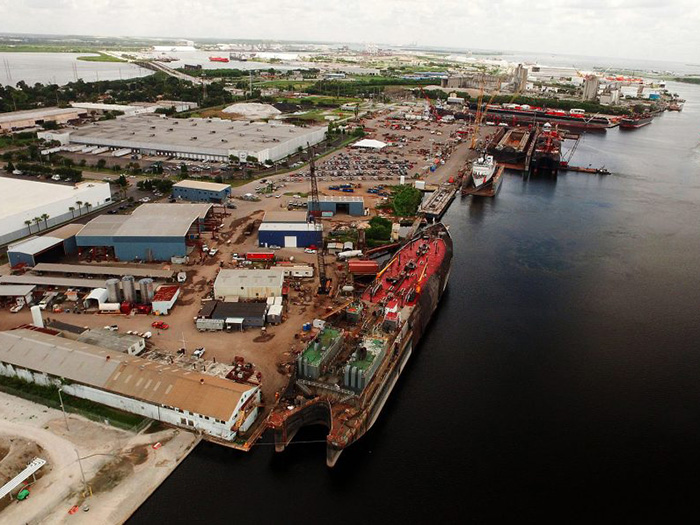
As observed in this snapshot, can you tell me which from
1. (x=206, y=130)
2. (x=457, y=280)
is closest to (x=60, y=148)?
(x=206, y=130)

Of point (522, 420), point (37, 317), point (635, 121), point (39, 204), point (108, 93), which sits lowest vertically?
point (522, 420)

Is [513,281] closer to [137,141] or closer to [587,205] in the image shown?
[587,205]

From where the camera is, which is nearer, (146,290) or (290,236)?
(146,290)

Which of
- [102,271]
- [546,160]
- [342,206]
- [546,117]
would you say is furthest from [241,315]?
[546,117]

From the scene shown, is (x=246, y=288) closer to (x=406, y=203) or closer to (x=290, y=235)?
(x=290, y=235)

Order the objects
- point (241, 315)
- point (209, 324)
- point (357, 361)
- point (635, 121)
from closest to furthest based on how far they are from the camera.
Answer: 1. point (357, 361)
2. point (209, 324)
3. point (241, 315)
4. point (635, 121)

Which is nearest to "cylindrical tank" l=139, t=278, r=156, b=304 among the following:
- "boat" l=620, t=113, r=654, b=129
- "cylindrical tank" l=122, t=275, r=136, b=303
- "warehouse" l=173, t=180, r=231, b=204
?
"cylindrical tank" l=122, t=275, r=136, b=303
